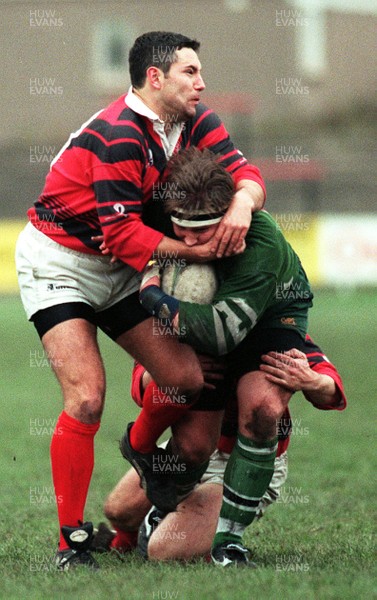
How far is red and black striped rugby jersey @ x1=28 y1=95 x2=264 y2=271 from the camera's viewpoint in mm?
4773

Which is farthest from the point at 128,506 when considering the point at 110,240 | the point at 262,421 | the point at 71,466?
the point at 110,240

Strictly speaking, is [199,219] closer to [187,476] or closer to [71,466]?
[71,466]

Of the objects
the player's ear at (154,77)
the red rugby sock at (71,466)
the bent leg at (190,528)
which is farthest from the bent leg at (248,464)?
the player's ear at (154,77)

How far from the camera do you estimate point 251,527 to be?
235 inches

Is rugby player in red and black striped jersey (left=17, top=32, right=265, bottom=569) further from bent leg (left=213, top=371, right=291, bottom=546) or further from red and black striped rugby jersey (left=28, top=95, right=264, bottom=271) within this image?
bent leg (left=213, top=371, right=291, bottom=546)

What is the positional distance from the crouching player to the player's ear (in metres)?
1.23

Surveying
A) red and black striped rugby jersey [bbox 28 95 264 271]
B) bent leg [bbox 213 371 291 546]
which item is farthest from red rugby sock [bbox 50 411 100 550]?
red and black striped rugby jersey [bbox 28 95 264 271]

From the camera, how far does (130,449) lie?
5449 millimetres

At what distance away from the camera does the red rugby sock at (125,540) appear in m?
5.70

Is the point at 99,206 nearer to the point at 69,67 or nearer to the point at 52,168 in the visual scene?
the point at 52,168

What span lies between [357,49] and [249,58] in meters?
6.01

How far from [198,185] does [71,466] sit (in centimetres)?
126

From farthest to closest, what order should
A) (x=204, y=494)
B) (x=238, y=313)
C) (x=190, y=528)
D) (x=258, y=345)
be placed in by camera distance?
(x=204, y=494)
(x=190, y=528)
(x=258, y=345)
(x=238, y=313)

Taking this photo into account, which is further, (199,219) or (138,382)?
(138,382)
